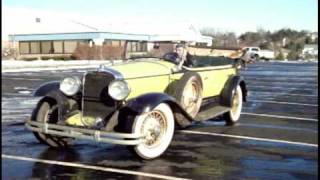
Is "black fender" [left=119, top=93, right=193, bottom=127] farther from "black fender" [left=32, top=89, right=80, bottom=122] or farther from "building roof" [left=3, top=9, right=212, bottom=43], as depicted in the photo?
"building roof" [left=3, top=9, right=212, bottom=43]

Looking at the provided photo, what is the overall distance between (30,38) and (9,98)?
3733cm

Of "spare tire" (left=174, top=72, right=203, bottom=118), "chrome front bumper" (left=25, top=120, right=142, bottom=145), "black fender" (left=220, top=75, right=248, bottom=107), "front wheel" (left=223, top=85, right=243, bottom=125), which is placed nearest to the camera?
"chrome front bumper" (left=25, top=120, right=142, bottom=145)

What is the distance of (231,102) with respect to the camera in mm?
9547

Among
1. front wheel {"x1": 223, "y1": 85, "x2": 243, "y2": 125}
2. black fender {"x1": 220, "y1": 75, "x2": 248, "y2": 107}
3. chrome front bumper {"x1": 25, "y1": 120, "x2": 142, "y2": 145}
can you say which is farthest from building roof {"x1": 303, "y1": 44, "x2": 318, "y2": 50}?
chrome front bumper {"x1": 25, "y1": 120, "x2": 142, "y2": 145}

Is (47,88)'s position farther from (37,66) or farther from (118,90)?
(37,66)

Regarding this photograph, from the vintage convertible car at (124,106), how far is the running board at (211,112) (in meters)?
0.02

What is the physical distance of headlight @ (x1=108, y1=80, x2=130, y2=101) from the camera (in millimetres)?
6793

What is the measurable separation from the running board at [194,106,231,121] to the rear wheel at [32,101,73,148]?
6.96 feet

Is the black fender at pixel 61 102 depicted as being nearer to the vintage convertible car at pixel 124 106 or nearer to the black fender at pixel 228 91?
the vintage convertible car at pixel 124 106

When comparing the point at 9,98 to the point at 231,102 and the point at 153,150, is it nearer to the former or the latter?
the point at 231,102

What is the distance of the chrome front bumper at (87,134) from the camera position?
6.38 m

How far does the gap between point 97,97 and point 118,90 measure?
1.52ft

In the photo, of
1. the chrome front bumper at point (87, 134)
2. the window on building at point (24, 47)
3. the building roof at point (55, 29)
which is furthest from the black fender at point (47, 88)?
the window on building at point (24, 47)

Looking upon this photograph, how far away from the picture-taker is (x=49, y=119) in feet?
24.4
